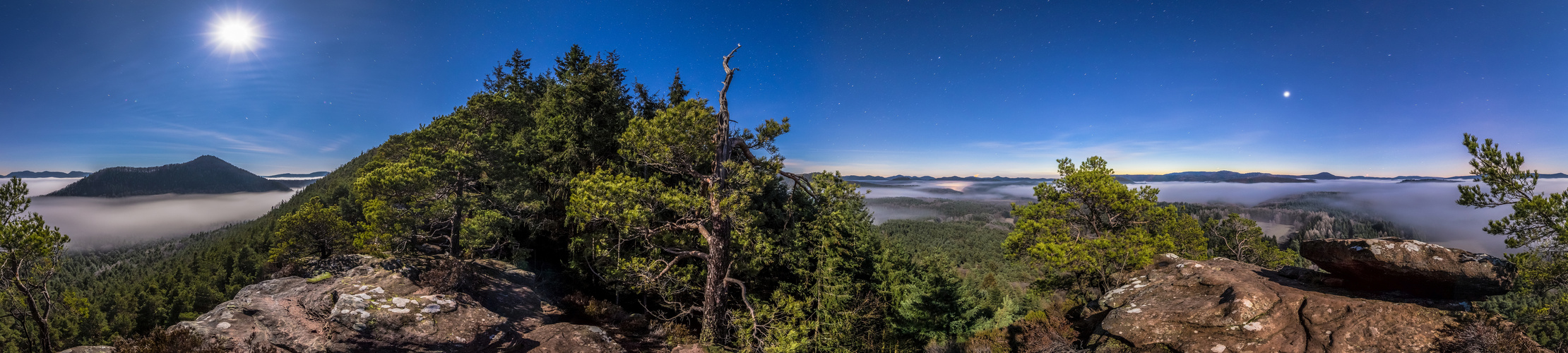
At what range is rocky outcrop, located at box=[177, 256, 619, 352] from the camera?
33.0 feet

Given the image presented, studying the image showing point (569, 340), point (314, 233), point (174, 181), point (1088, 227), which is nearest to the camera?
point (569, 340)

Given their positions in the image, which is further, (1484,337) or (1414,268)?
(1414,268)

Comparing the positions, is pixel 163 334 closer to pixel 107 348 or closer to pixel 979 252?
pixel 107 348

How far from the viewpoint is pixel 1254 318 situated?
8.09m

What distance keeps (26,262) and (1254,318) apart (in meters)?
26.5

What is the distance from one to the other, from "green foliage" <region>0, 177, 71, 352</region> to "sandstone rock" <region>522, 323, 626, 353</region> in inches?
395

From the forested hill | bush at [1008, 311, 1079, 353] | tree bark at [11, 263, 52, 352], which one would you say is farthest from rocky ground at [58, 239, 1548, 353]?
the forested hill

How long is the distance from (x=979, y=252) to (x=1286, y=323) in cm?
10393

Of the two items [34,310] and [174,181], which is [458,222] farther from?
[174,181]

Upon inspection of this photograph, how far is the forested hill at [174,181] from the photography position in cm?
12488

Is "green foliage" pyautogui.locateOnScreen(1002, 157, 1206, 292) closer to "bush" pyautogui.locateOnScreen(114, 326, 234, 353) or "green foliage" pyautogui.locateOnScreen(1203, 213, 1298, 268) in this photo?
"green foliage" pyautogui.locateOnScreen(1203, 213, 1298, 268)

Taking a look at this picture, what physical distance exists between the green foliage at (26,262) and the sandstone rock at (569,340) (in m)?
10.0

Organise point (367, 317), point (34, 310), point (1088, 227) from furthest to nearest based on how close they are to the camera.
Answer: point (1088, 227) < point (367, 317) < point (34, 310)

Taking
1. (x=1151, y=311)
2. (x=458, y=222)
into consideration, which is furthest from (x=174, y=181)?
(x=1151, y=311)
